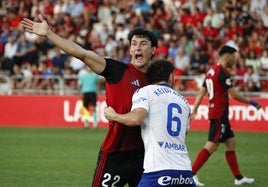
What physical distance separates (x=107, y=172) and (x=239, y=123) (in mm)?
18037

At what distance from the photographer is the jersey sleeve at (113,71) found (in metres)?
8.17

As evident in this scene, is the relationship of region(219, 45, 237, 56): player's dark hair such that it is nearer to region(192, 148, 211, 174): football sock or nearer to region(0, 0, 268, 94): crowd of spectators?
region(192, 148, 211, 174): football sock

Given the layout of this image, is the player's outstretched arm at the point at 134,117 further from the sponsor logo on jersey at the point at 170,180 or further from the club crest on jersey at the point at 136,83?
the club crest on jersey at the point at 136,83

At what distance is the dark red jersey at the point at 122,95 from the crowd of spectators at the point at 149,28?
59.3 ft

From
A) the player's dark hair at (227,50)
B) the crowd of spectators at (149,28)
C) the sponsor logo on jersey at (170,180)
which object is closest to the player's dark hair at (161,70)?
the sponsor logo on jersey at (170,180)

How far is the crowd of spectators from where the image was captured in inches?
1081

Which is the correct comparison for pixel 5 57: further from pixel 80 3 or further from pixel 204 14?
pixel 204 14

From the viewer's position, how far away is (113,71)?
324 inches

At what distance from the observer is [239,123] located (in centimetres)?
2606

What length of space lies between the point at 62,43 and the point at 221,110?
6.75m

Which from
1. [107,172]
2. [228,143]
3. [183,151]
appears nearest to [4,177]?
[228,143]

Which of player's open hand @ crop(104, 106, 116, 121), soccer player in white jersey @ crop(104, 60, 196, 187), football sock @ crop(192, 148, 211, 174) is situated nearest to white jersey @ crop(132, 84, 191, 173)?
soccer player in white jersey @ crop(104, 60, 196, 187)

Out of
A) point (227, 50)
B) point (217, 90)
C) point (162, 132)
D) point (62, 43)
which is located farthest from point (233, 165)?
point (62, 43)

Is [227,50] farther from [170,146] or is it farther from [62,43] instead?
[170,146]
